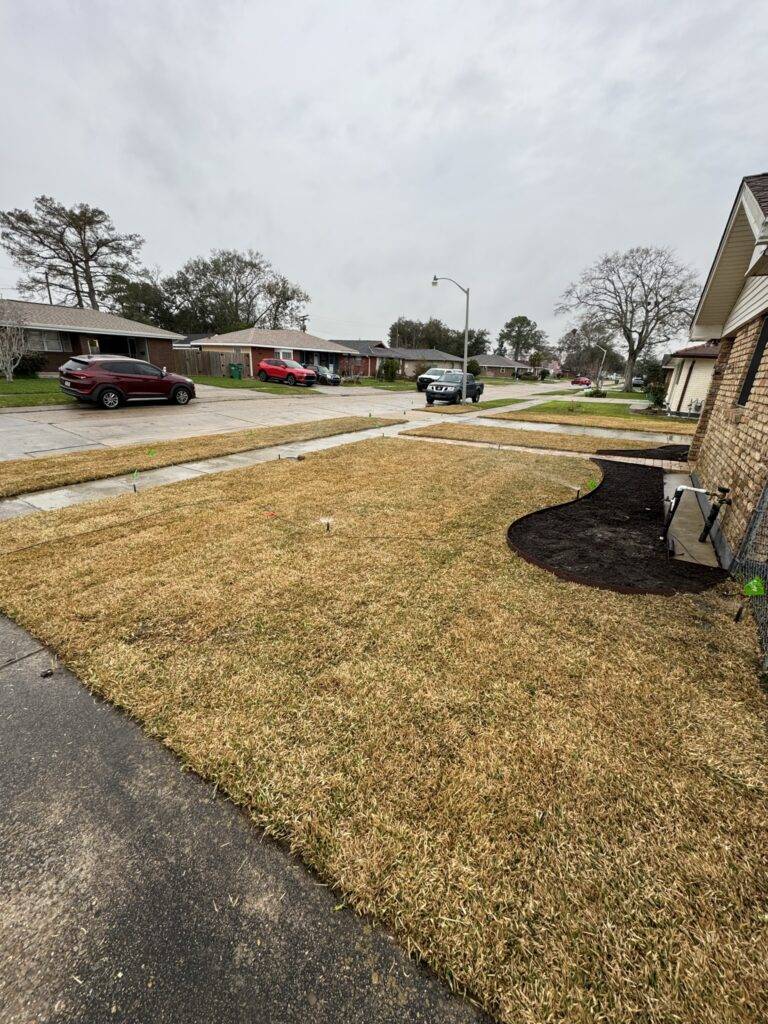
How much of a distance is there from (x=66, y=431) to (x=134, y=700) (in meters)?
10.0

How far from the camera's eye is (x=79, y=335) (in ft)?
77.4

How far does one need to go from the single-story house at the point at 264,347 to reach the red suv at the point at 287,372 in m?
4.37

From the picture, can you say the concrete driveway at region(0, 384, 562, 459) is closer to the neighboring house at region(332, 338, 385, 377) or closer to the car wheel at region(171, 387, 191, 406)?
the car wheel at region(171, 387, 191, 406)

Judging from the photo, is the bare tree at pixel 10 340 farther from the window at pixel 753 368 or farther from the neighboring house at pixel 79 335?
the window at pixel 753 368

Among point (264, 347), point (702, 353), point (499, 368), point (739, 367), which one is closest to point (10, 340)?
point (264, 347)

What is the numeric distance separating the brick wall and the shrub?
2696 centimetres

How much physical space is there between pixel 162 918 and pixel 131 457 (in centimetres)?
741

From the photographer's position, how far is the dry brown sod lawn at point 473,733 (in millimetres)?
1356

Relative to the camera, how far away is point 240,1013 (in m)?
1.20

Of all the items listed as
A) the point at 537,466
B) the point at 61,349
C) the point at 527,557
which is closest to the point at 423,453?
the point at 537,466

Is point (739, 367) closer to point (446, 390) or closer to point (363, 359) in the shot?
point (446, 390)

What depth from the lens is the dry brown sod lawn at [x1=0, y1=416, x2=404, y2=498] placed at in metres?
5.90

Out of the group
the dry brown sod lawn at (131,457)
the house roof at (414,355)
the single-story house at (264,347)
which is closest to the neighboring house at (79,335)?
the single-story house at (264,347)

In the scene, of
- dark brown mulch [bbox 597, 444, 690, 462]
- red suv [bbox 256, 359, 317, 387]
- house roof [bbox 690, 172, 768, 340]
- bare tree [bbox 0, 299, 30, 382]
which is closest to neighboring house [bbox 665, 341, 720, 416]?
dark brown mulch [bbox 597, 444, 690, 462]
